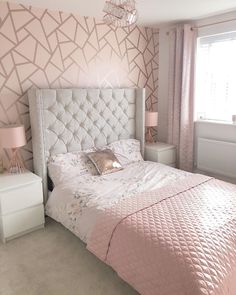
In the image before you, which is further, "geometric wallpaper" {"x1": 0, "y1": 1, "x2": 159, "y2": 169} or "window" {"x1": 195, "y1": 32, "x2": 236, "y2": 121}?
"window" {"x1": 195, "y1": 32, "x2": 236, "y2": 121}

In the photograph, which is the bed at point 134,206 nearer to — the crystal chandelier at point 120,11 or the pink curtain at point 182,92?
the pink curtain at point 182,92

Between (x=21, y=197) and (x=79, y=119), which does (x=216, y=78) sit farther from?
(x=21, y=197)

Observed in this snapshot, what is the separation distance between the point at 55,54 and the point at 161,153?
1946mm

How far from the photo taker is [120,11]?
1820mm

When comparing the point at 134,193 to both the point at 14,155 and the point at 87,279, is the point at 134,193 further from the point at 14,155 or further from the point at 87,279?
the point at 14,155

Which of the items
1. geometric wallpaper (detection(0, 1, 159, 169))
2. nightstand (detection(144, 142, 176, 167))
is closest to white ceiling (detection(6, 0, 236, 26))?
geometric wallpaper (detection(0, 1, 159, 169))

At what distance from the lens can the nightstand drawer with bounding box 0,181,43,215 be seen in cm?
251

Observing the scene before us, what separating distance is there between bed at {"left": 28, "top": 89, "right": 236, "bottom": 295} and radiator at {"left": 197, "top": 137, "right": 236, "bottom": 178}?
83 cm

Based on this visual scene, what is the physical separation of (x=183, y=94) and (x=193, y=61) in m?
0.47

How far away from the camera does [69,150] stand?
3162 millimetres

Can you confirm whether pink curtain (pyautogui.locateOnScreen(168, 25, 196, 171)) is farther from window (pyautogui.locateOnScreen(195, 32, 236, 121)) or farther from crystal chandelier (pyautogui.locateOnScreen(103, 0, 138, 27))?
crystal chandelier (pyautogui.locateOnScreen(103, 0, 138, 27))

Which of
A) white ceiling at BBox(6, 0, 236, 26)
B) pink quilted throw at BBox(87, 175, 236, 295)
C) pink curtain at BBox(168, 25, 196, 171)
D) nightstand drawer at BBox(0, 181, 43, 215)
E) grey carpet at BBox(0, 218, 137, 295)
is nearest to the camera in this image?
pink quilted throw at BBox(87, 175, 236, 295)

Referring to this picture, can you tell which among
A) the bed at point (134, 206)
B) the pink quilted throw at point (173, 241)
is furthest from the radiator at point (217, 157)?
the pink quilted throw at point (173, 241)

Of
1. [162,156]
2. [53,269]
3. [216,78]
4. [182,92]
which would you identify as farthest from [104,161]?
[216,78]
